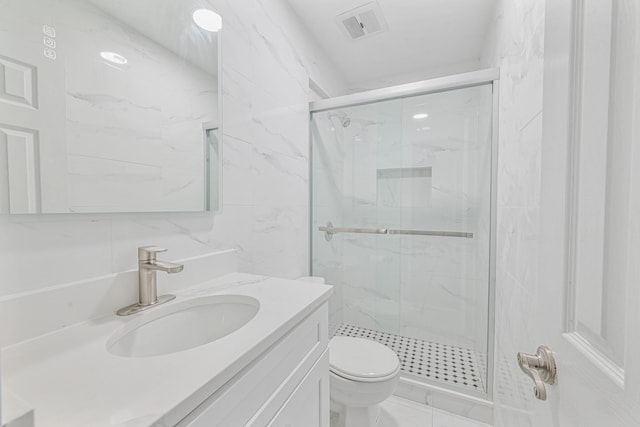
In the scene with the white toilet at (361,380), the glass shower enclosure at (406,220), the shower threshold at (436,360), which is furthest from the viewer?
the glass shower enclosure at (406,220)

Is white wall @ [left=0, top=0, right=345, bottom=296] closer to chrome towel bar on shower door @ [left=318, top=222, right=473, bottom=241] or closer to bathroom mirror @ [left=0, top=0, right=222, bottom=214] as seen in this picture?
bathroom mirror @ [left=0, top=0, right=222, bottom=214]

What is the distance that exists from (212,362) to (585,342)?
590mm

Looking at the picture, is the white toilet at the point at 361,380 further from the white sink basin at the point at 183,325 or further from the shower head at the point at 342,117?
the shower head at the point at 342,117

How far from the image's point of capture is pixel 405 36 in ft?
6.27

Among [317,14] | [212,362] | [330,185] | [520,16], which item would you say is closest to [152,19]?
[212,362]

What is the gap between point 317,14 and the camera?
1.70 metres

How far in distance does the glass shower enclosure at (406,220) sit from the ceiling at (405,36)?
1.59 feet

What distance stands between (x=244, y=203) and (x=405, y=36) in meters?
1.70

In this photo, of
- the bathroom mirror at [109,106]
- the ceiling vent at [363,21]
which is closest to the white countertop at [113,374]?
the bathroom mirror at [109,106]

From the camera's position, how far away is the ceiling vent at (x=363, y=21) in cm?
164

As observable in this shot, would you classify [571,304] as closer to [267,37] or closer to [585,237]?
[585,237]

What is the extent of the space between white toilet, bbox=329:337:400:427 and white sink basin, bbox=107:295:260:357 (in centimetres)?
63

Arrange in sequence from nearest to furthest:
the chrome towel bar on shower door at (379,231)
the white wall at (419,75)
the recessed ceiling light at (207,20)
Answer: the recessed ceiling light at (207,20) < the chrome towel bar on shower door at (379,231) < the white wall at (419,75)

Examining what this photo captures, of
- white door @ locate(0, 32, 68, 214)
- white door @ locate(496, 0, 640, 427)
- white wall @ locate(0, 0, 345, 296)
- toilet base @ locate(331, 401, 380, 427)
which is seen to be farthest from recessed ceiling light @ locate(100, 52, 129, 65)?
toilet base @ locate(331, 401, 380, 427)
